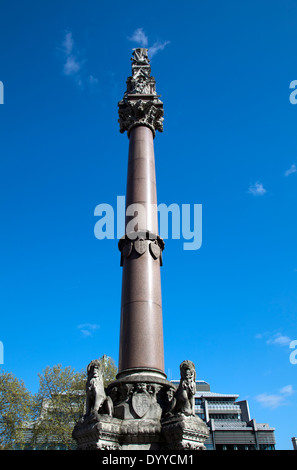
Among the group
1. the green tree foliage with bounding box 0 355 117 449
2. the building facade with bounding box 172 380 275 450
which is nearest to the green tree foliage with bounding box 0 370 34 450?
the green tree foliage with bounding box 0 355 117 449

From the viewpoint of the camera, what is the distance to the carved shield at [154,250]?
13.1m

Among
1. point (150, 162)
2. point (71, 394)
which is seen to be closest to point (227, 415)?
point (71, 394)

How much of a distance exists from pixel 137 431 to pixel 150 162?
973 cm

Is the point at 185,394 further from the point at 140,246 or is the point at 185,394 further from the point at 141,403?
the point at 140,246

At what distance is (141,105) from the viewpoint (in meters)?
16.2

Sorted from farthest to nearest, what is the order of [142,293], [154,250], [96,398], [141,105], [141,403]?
[141,105]
[154,250]
[142,293]
[141,403]
[96,398]

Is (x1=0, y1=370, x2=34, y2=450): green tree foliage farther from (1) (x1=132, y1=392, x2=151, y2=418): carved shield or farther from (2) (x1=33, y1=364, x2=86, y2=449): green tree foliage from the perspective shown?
(1) (x1=132, y1=392, x2=151, y2=418): carved shield

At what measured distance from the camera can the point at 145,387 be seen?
10312 mm

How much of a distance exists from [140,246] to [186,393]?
16.9ft

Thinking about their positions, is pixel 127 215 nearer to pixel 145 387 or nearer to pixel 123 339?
pixel 123 339

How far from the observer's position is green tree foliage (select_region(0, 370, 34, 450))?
28516 mm

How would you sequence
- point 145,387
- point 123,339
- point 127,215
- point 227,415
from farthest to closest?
point 227,415 < point 127,215 < point 123,339 < point 145,387

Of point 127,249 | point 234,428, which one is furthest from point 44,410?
point 234,428

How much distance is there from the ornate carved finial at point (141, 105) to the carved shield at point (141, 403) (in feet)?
34.8
